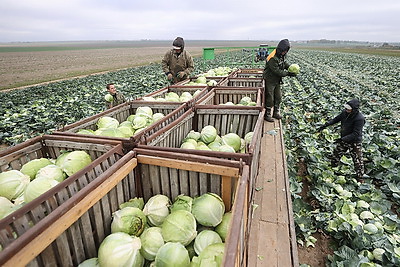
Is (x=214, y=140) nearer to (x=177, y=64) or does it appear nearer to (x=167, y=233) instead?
(x=167, y=233)

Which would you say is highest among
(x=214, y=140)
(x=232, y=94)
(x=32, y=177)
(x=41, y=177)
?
(x=232, y=94)

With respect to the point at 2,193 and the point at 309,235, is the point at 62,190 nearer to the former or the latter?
the point at 2,193

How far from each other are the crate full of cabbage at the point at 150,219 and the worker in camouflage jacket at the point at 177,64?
→ 5566 mm

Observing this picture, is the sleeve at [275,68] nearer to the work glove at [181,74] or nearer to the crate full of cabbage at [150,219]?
the work glove at [181,74]

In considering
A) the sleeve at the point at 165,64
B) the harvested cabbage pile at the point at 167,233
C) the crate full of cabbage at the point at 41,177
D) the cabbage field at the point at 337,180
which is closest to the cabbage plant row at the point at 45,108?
the cabbage field at the point at 337,180

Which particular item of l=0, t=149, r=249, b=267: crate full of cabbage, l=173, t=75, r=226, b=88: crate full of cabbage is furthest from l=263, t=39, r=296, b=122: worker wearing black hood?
l=0, t=149, r=249, b=267: crate full of cabbage

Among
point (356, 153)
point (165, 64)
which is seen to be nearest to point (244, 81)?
point (165, 64)

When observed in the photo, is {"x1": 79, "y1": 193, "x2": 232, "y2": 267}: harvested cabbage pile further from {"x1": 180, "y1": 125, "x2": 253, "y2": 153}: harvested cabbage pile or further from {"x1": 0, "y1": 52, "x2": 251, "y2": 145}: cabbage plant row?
{"x1": 0, "y1": 52, "x2": 251, "y2": 145}: cabbage plant row

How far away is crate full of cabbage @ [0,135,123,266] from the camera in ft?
5.74

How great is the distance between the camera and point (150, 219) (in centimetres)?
261

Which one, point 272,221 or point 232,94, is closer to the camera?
point 272,221

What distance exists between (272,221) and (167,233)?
1.44 metres

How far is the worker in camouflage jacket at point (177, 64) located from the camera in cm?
777

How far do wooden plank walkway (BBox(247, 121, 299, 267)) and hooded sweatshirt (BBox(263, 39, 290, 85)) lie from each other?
277 centimetres
